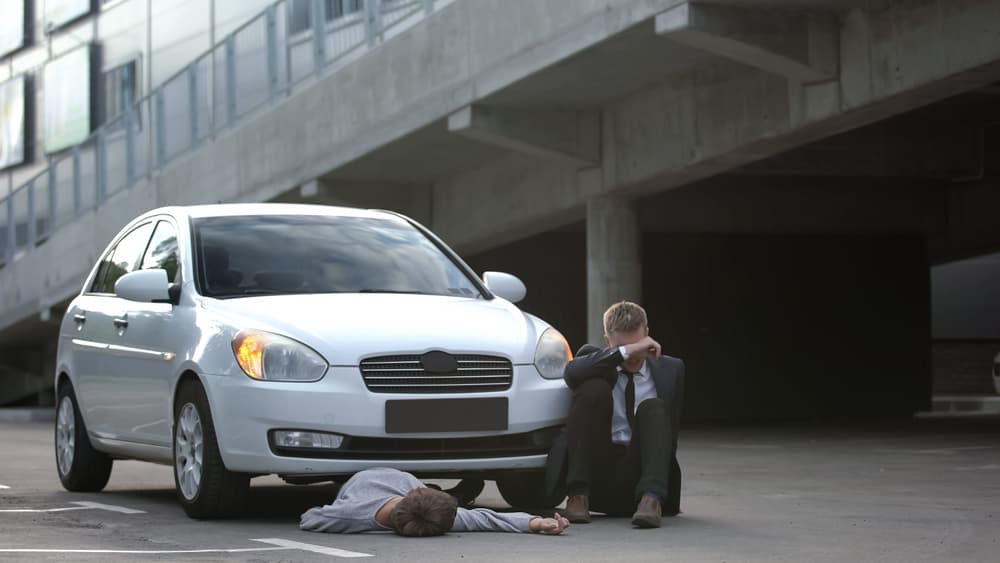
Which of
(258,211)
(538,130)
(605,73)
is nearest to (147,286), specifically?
(258,211)

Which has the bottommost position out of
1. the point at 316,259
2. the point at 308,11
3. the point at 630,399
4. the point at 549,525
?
the point at 549,525

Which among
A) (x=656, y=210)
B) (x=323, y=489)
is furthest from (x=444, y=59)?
(x=323, y=489)

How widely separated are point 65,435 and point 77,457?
1.24ft

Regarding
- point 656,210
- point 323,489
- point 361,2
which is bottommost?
point 323,489

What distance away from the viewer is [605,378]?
903 centimetres

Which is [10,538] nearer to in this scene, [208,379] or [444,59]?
[208,379]

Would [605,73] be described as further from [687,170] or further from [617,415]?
[617,415]

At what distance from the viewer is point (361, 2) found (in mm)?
23109

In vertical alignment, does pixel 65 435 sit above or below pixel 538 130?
below

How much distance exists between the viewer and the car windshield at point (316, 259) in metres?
9.80

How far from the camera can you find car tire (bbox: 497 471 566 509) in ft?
30.7

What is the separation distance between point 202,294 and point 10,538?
195cm

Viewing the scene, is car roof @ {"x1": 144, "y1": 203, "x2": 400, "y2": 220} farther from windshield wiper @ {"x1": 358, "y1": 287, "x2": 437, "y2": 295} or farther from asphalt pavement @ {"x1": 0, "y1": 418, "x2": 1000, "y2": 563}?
asphalt pavement @ {"x1": 0, "y1": 418, "x2": 1000, "y2": 563}

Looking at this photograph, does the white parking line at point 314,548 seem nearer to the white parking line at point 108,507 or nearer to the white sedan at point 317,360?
the white sedan at point 317,360
